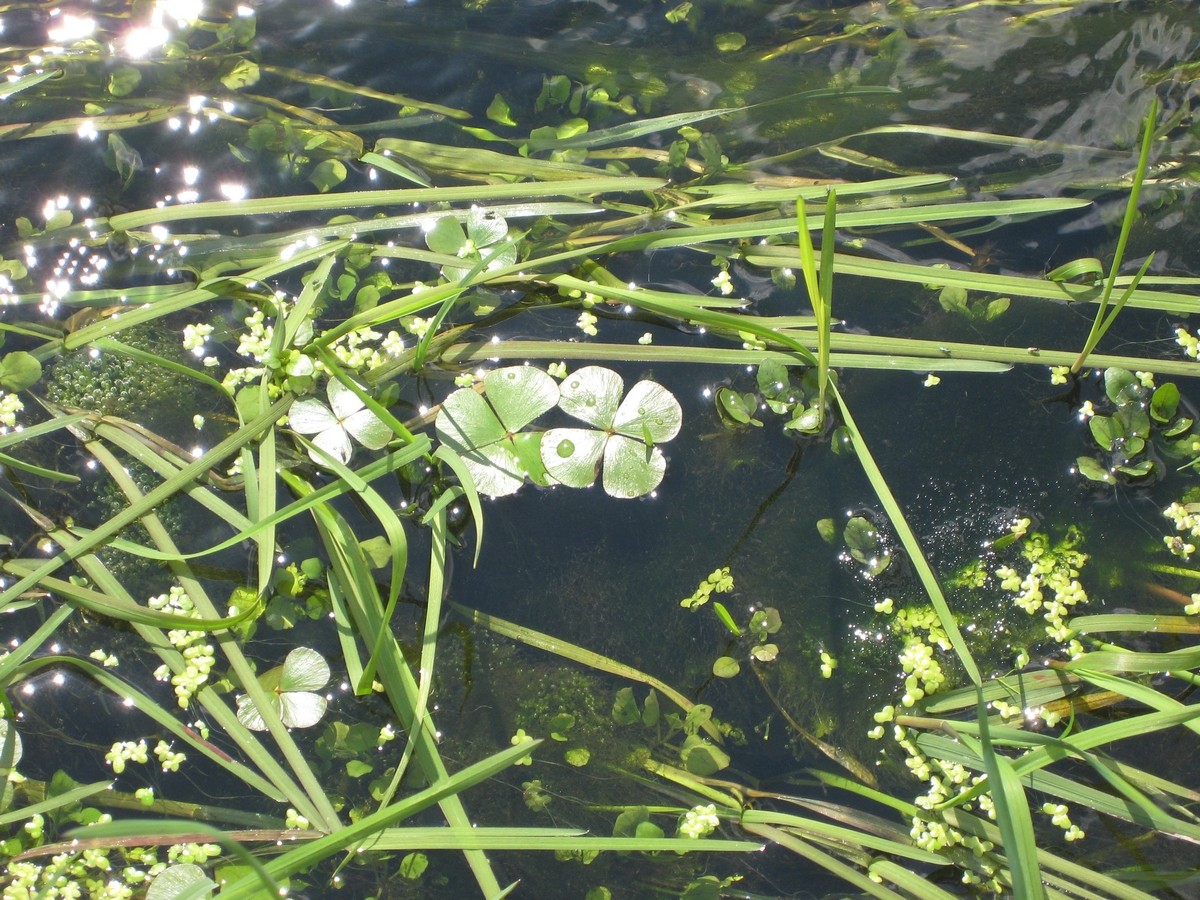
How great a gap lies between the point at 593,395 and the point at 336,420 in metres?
0.58

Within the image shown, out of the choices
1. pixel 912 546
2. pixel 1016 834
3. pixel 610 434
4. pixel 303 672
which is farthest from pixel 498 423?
pixel 1016 834

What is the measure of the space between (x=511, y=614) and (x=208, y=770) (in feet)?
2.44

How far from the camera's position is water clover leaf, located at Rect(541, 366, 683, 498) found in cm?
176

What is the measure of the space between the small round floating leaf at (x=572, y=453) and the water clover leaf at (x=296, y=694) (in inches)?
26.2

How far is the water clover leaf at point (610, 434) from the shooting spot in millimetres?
1764

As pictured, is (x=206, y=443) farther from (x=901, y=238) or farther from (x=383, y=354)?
(x=901, y=238)

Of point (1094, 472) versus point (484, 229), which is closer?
point (1094, 472)

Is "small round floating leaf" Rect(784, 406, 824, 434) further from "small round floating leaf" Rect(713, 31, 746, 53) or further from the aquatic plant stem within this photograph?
"small round floating leaf" Rect(713, 31, 746, 53)

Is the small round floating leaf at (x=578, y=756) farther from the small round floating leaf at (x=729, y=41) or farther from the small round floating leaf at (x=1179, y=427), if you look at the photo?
the small round floating leaf at (x=729, y=41)

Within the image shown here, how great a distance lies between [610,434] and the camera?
178 cm

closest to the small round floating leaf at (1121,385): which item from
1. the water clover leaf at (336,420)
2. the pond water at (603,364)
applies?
the pond water at (603,364)

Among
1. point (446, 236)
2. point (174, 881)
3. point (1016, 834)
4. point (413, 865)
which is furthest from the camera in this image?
point (446, 236)

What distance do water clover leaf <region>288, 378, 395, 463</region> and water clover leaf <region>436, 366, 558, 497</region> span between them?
0.50ft

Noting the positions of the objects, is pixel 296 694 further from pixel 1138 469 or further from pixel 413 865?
pixel 1138 469
